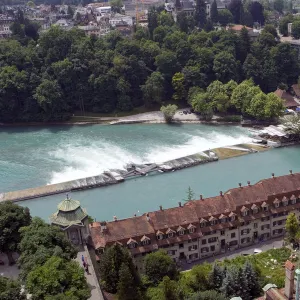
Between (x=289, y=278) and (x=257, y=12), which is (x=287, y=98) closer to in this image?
(x=257, y=12)

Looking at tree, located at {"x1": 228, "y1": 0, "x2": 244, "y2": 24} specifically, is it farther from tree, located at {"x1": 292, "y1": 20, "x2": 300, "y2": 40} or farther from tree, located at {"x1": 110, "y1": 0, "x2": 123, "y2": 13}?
tree, located at {"x1": 110, "y1": 0, "x2": 123, "y2": 13}

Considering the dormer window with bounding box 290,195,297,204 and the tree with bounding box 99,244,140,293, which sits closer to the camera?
the tree with bounding box 99,244,140,293

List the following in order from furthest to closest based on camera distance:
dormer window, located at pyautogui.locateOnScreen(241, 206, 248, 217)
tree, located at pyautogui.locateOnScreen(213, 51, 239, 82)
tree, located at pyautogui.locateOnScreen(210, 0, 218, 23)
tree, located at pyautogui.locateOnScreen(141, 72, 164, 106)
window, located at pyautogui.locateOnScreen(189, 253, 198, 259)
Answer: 1. tree, located at pyautogui.locateOnScreen(210, 0, 218, 23)
2. tree, located at pyautogui.locateOnScreen(213, 51, 239, 82)
3. tree, located at pyautogui.locateOnScreen(141, 72, 164, 106)
4. dormer window, located at pyautogui.locateOnScreen(241, 206, 248, 217)
5. window, located at pyautogui.locateOnScreen(189, 253, 198, 259)

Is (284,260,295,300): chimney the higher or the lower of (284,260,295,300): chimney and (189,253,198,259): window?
Result: the higher

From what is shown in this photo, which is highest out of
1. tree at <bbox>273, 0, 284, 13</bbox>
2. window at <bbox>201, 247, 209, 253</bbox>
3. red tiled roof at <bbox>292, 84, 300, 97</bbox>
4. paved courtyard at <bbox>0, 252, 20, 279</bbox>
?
tree at <bbox>273, 0, 284, 13</bbox>

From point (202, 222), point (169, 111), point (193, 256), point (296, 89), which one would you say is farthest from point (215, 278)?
point (296, 89)

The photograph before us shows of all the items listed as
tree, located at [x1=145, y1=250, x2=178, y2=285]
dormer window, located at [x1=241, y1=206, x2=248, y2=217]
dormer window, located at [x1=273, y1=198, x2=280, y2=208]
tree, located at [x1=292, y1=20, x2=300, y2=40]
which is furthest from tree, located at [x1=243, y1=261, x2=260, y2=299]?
tree, located at [x1=292, y1=20, x2=300, y2=40]

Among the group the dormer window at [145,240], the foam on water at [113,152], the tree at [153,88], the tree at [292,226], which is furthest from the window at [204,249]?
the tree at [153,88]
